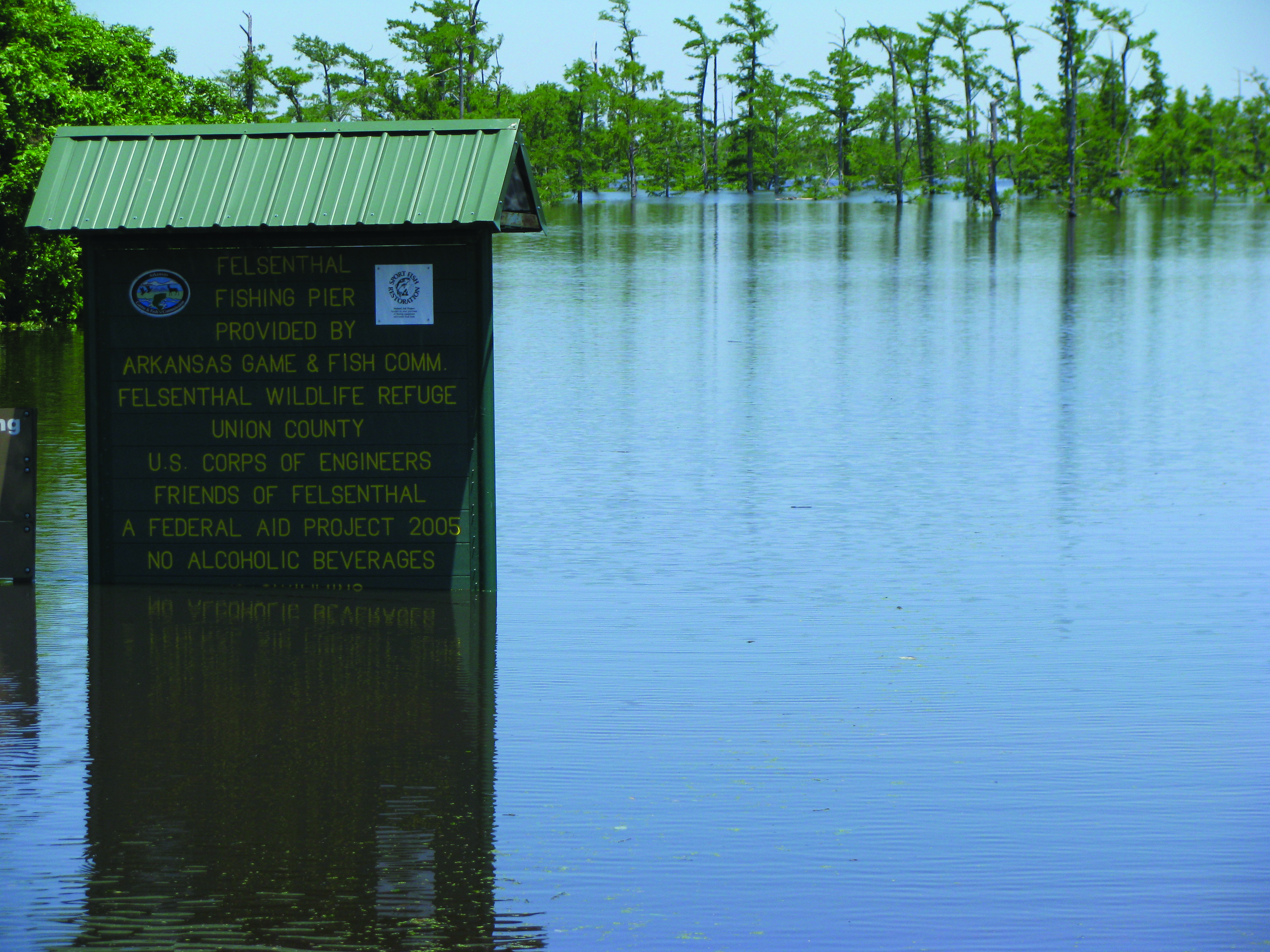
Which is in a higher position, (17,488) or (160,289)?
(160,289)

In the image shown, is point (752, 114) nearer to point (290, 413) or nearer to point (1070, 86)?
point (1070, 86)

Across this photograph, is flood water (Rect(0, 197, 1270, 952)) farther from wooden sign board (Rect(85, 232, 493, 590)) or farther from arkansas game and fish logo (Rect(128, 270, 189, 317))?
arkansas game and fish logo (Rect(128, 270, 189, 317))

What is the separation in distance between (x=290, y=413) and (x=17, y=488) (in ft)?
5.09

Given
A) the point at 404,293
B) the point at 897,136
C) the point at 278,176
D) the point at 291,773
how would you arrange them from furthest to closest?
1. the point at 897,136
2. the point at 404,293
3. the point at 278,176
4. the point at 291,773

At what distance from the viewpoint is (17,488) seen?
8094 millimetres

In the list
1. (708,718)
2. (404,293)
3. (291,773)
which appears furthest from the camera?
(404,293)

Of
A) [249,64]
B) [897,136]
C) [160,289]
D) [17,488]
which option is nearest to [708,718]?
[160,289]

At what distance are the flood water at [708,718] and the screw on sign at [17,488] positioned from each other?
22 centimetres

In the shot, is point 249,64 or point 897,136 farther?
point 897,136

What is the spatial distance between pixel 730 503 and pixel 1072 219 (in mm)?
60586

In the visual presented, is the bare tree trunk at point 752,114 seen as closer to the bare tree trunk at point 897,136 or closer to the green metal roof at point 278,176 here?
the bare tree trunk at point 897,136

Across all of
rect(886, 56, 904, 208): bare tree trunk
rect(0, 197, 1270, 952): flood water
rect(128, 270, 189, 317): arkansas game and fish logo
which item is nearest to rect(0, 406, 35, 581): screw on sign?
rect(0, 197, 1270, 952): flood water

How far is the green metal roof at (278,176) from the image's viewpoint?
7.59 metres

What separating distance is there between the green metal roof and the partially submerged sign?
0.10m
